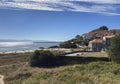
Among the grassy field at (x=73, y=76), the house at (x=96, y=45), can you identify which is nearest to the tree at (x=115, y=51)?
the grassy field at (x=73, y=76)

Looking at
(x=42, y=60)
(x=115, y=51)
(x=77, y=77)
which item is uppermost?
(x=77, y=77)

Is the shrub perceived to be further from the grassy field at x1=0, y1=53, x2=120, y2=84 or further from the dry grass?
the dry grass

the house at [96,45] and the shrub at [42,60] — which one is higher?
the shrub at [42,60]

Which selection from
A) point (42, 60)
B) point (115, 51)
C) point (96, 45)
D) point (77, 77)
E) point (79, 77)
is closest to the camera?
point (79, 77)

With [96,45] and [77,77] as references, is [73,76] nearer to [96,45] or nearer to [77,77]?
[77,77]

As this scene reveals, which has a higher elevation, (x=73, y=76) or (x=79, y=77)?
(x=79, y=77)

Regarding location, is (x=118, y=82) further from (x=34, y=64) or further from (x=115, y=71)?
(x=34, y=64)

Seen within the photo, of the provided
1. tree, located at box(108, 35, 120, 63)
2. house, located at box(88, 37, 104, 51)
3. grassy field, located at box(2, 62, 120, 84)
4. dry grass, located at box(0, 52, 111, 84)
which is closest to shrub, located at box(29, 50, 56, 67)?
dry grass, located at box(0, 52, 111, 84)

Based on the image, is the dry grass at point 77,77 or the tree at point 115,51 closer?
the dry grass at point 77,77

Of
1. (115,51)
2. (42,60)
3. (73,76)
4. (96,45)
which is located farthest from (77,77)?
(96,45)

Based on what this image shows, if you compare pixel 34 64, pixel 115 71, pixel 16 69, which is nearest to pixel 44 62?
pixel 34 64

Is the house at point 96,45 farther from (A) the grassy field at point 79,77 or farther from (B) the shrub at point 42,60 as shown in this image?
(A) the grassy field at point 79,77

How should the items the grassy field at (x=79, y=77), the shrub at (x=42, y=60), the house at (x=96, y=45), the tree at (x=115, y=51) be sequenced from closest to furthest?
the grassy field at (x=79, y=77) < the tree at (x=115, y=51) < the shrub at (x=42, y=60) < the house at (x=96, y=45)

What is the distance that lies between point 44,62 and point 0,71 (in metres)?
7.54
